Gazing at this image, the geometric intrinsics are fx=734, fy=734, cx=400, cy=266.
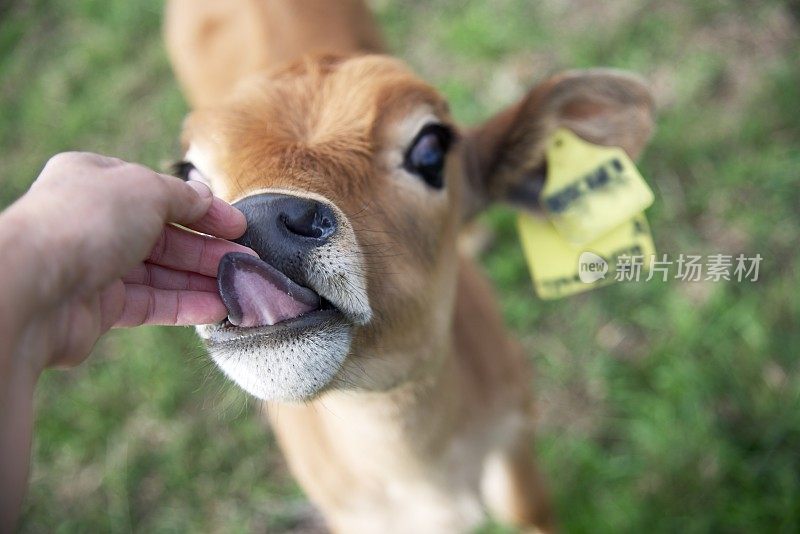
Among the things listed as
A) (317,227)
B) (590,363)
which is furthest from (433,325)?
(590,363)

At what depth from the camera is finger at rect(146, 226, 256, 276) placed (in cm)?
177

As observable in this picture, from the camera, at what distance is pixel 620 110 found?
2.73 metres

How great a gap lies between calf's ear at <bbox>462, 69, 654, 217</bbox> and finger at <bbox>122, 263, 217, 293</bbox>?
1.26 m

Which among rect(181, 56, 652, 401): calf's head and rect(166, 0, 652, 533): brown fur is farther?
rect(166, 0, 652, 533): brown fur

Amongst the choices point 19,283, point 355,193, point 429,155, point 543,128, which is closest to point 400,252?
point 355,193

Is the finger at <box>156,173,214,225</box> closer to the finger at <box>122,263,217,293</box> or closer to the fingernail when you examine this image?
the fingernail

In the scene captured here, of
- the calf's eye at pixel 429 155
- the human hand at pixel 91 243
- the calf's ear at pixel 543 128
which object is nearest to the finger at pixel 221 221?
the human hand at pixel 91 243

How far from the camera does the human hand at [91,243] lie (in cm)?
132

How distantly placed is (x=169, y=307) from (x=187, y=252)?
0.47 ft

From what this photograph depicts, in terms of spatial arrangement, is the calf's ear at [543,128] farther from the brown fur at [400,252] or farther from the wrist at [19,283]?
the wrist at [19,283]

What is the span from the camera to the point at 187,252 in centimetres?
182

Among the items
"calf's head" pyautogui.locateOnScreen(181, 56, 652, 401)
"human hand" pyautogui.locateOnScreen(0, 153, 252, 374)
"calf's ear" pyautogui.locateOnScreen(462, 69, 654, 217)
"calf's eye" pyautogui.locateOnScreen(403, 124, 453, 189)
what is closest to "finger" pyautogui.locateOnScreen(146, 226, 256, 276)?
"human hand" pyautogui.locateOnScreen(0, 153, 252, 374)

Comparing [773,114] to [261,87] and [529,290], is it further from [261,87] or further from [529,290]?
[261,87]

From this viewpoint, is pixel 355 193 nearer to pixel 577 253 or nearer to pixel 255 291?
pixel 255 291
